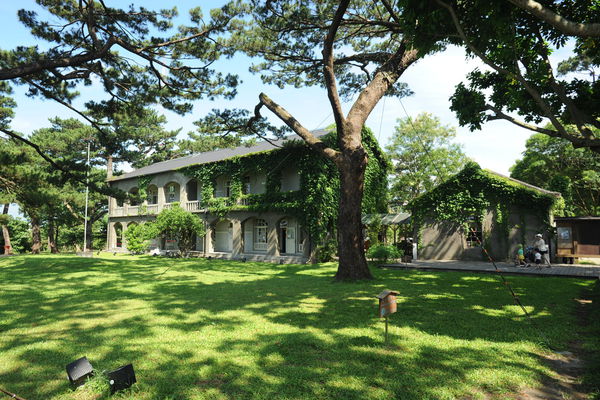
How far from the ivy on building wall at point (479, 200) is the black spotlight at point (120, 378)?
1959 cm

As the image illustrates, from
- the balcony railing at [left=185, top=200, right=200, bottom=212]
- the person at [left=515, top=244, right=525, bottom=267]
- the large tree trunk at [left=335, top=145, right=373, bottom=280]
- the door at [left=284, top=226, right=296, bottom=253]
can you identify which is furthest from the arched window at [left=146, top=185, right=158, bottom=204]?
the person at [left=515, top=244, right=525, bottom=267]

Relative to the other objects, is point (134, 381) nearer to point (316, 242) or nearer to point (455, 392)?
point (455, 392)

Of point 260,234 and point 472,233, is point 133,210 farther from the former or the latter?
point 472,233

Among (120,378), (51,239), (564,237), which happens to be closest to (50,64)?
(120,378)

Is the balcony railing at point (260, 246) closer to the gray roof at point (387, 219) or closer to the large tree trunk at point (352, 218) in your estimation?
the gray roof at point (387, 219)

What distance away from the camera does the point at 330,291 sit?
1034 centimetres

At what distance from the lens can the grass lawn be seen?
3963 mm

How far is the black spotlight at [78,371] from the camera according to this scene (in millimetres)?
3811

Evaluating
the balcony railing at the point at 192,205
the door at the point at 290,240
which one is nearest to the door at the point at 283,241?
the door at the point at 290,240

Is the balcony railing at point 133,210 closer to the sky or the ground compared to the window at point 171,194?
closer to the ground

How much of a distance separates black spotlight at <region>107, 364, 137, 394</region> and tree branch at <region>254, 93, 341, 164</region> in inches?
392

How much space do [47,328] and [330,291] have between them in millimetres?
6764

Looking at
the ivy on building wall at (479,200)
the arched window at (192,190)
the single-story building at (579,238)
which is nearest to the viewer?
the single-story building at (579,238)

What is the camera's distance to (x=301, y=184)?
22.6m
